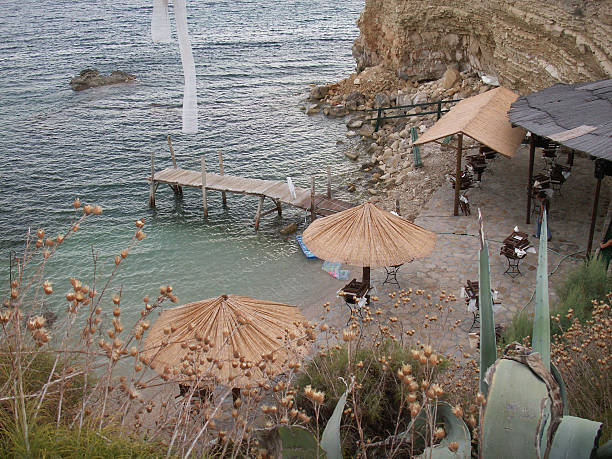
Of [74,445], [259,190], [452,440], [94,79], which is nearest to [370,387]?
[452,440]

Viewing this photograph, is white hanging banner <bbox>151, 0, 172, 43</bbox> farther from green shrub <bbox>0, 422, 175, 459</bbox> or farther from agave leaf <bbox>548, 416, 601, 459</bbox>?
agave leaf <bbox>548, 416, 601, 459</bbox>

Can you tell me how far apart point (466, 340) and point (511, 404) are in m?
7.37

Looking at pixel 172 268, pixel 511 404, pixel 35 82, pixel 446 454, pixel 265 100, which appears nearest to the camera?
pixel 511 404

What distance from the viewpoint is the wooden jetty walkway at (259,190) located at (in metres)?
17.3

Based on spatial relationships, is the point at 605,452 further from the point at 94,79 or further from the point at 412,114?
the point at 94,79

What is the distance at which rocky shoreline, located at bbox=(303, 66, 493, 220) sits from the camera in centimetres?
1828

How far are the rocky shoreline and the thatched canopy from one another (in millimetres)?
4371

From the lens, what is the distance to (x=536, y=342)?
4.36 meters

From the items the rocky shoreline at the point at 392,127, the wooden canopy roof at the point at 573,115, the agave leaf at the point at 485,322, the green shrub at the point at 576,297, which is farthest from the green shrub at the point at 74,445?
the rocky shoreline at the point at 392,127

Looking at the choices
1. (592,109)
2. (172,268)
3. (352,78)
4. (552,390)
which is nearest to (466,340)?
(592,109)

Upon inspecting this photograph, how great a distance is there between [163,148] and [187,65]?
829 inches

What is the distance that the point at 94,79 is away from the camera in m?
36.6

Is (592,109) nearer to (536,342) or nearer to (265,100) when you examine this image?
(536,342)

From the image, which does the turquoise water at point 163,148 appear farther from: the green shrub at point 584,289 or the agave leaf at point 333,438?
the green shrub at point 584,289
